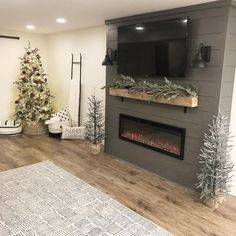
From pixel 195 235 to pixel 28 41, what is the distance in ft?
17.4

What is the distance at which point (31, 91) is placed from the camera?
5.46m

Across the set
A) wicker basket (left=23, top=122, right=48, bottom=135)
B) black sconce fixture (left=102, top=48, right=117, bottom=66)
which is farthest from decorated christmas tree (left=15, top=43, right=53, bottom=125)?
black sconce fixture (left=102, top=48, right=117, bottom=66)

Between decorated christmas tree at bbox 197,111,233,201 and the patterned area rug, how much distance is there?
798 mm

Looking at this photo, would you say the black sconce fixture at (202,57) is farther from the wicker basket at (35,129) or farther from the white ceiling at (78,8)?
the wicker basket at (35,129)

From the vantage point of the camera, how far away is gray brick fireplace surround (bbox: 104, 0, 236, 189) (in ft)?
9.23

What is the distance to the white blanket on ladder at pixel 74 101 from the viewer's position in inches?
213

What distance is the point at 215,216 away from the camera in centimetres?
275

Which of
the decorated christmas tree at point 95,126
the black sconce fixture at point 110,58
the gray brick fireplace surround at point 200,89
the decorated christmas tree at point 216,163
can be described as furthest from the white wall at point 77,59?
the decorated christmas tree at point 216,163

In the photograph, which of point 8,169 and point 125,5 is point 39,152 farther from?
point 125,5

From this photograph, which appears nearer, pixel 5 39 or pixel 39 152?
pixel 39 152

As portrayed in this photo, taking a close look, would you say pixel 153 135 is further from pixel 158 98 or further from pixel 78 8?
pixel 78 8

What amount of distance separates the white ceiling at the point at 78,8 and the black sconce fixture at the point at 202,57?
50cm

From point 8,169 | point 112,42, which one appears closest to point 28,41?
point 112,42

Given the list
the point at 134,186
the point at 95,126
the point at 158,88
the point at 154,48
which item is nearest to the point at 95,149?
the point at 95,126
